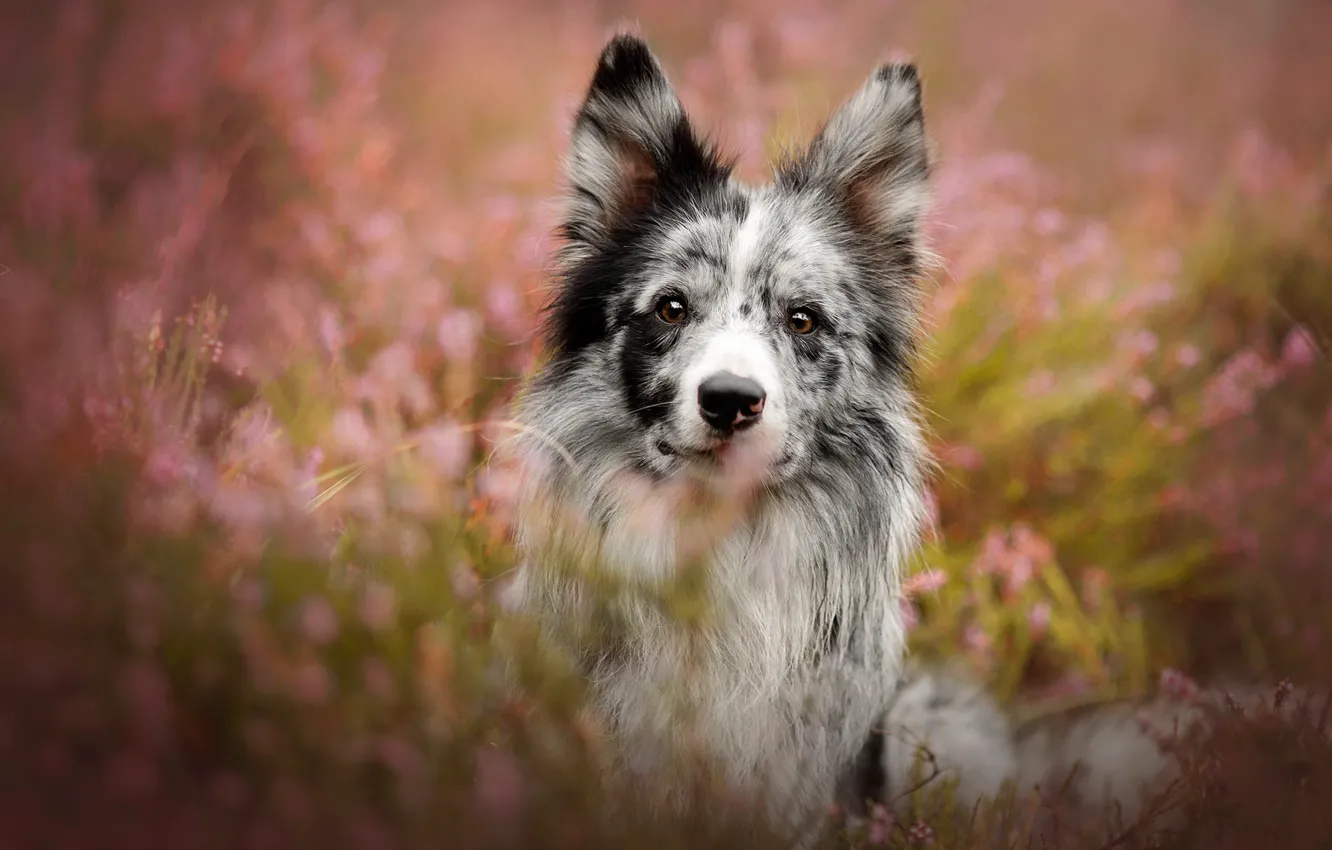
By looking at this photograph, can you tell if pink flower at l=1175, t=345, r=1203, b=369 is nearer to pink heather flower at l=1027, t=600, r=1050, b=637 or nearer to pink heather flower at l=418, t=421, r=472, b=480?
pink heather flower at l=1027, t=600, r=1050, b=637

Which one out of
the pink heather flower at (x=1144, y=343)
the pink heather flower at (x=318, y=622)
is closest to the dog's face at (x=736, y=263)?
the pink heather flower at (x=318, y=622)

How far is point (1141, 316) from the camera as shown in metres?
5.28

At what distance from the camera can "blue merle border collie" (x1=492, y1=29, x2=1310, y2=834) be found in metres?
2.66

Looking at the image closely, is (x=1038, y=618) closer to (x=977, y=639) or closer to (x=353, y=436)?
(x=977, y=639)

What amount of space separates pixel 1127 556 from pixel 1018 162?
2464 millimetres

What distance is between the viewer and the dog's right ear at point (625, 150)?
2980 millimetres

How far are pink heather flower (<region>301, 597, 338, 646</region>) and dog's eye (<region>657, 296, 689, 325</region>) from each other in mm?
1441

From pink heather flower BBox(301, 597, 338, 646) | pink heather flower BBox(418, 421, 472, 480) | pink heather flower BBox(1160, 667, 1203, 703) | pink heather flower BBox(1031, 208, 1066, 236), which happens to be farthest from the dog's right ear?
pink heather flower BBox(1031, 208, 1066, 236)

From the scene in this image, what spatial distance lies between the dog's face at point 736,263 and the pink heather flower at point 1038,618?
1.46 m

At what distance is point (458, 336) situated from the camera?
11.4 feet

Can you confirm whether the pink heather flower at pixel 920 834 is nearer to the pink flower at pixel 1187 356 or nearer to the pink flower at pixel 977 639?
the pink flower at pixel 977 639

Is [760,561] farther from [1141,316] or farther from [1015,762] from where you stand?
[1141,316]

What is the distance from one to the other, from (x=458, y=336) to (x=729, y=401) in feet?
4.57

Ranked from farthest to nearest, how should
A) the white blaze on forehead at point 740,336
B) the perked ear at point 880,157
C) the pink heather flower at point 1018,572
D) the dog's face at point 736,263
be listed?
the pink heather flower at point 1018,572, the perked ear at point 880,157, the dog's face at point 736,263, the white blaze on forehead at point 740,336
